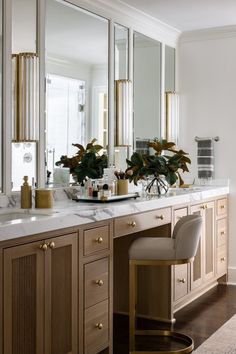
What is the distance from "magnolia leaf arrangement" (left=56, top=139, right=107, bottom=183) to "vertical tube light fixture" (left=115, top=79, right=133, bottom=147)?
492mm

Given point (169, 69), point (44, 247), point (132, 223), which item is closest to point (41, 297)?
point (44, 247)

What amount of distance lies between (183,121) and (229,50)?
815 mm

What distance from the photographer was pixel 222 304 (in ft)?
15.0

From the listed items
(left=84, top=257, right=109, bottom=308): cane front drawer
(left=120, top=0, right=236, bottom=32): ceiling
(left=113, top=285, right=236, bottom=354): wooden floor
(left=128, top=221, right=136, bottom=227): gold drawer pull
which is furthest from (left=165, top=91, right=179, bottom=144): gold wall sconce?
(left=84, top=257, right=109, bottom=308): cane front drawer

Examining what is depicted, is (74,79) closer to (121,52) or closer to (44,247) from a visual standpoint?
(121,52)

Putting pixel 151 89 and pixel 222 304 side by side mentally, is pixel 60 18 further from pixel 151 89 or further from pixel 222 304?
pixel 222 304

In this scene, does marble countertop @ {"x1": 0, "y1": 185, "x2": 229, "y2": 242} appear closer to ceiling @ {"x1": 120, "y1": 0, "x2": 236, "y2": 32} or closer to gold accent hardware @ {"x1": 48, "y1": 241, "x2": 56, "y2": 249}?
gold accent hardware @ {"x1": 48, "y1": 241, "x2": 56, "y2": 249}

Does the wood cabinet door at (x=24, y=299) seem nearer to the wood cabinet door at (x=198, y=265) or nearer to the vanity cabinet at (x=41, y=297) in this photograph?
the vanity cabinet at (x=41, y=297)

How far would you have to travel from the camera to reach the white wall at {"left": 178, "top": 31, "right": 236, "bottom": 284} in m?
5.25

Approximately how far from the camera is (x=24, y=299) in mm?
2564

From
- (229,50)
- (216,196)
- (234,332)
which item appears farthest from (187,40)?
(234,332)

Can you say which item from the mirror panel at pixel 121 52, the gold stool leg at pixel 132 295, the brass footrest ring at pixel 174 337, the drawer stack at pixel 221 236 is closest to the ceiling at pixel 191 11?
the mirror panel at pixel 121 52

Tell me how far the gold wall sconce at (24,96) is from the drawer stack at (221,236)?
2279mm

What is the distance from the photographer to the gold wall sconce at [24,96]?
3.31 meters
